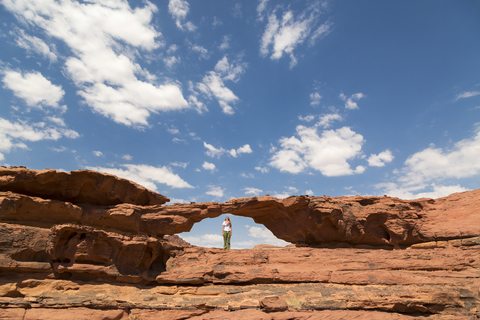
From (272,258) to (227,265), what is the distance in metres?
2.07

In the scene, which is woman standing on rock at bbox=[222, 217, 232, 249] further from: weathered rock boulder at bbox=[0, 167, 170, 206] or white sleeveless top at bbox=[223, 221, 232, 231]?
weathered rock boulder at bbox=[0, 167, 170, 206]

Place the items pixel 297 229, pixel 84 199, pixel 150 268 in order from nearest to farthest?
pixel 150 268 < pixel 84 199 < pixel 297 229

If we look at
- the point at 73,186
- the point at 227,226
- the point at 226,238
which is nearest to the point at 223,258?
the point at 226,238

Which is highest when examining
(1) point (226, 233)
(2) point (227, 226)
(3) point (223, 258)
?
(2) point (227, 226)

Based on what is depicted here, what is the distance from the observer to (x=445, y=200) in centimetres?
1380

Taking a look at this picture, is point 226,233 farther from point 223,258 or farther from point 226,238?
point 223,258

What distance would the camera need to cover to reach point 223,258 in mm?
11641

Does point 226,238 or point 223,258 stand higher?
point 226,238

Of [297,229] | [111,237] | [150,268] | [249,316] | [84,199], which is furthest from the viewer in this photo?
[297,229]

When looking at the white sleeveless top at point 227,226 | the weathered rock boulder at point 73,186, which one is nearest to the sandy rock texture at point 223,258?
the weathered rock boulder at point 73,186

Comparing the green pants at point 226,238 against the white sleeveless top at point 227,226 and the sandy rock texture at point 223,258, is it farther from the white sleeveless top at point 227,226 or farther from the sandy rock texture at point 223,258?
the sandy rock texture at point 223,258

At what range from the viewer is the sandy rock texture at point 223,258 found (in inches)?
372

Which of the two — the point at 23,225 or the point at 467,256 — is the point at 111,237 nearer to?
the point at 23,225

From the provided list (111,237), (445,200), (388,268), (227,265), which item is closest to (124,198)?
(111,237)
